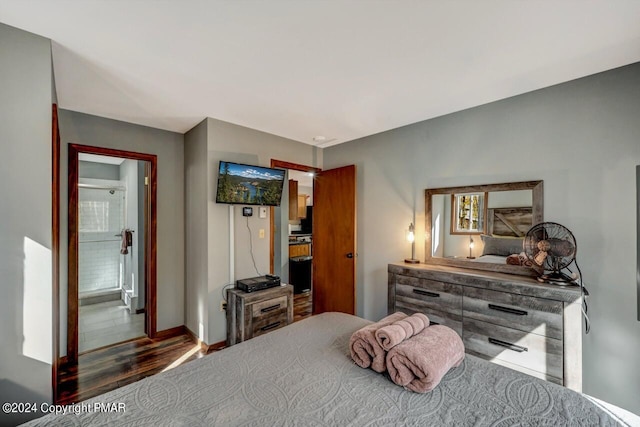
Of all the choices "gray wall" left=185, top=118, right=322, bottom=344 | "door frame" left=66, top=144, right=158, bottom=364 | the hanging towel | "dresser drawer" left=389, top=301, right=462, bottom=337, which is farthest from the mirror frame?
the hanging towel

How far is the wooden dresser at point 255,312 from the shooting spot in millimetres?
2709

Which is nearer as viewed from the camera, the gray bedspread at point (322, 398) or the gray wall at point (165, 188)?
the gray bedspread at point (322, 398)

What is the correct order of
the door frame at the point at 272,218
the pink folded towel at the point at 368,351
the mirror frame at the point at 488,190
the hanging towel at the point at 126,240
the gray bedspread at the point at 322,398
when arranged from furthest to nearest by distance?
the hanging towel at the point at 126,240 < the door frame at the point at 272,218 < the mirror frame at the point at 488,190 < the pink folded towel at the point at 368,351 < the gray bedspread at the point at 322,398

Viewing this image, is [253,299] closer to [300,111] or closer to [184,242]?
[184,242]

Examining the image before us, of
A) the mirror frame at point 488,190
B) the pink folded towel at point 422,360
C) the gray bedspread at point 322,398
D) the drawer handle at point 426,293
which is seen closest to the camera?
the gray bedspread at point 322,398

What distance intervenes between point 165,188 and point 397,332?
3083mm

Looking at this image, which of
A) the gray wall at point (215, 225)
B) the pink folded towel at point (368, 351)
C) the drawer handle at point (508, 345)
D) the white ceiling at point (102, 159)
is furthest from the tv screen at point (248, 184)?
the white ceiling at point (102, 159)

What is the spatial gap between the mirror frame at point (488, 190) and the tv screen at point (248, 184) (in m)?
1.70

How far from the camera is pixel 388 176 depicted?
127 inches

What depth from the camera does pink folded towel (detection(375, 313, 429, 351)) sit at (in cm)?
126

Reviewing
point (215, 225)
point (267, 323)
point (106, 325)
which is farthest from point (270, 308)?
point (106, 325)

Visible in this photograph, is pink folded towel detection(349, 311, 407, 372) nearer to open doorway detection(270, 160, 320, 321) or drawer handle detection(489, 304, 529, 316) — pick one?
drawer handle detection(489, 304, 529, 316)

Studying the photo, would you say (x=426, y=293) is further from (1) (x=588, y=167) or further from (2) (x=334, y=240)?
(1) (x=588, y=167)

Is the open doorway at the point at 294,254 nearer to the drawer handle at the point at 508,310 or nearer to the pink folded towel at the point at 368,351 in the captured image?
the drawer handle at the point at 508,310
